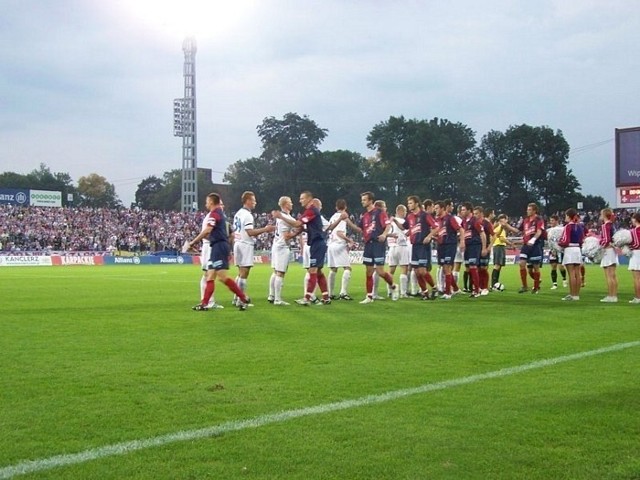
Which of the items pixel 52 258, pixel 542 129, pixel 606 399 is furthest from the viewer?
pixel 542 129

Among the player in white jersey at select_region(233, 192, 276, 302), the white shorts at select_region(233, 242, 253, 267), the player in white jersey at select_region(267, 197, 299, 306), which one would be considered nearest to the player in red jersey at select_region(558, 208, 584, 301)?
the player in white jersey at select_region(267, 197, 299, 306)

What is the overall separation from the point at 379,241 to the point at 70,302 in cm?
680

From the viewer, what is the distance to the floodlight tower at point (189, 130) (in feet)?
249

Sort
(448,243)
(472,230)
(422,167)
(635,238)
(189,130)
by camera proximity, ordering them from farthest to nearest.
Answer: (422,167) < (189,130) < (472,230) < (448,243) < (635,238)

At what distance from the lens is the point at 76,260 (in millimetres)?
45750

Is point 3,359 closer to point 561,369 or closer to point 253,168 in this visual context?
point 561,369

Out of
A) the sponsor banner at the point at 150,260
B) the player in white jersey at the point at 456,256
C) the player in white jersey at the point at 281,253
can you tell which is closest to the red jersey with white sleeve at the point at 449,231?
the player in white jersey at the point at 456,256

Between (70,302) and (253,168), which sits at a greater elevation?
(253,168)

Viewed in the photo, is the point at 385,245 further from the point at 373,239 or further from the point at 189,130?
the point at 189,130

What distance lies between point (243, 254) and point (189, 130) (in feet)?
216

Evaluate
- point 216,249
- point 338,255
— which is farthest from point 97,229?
point 216,249

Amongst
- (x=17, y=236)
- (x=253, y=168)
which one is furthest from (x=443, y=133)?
(x=17, y=236)

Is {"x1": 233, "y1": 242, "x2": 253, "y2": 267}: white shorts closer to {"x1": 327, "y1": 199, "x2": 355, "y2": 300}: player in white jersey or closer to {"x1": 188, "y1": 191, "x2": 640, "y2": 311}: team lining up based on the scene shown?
{"x1": 188, "y1": 191, "x2": 640, "y2": 311}: team lining up

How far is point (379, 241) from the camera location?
15.3m
